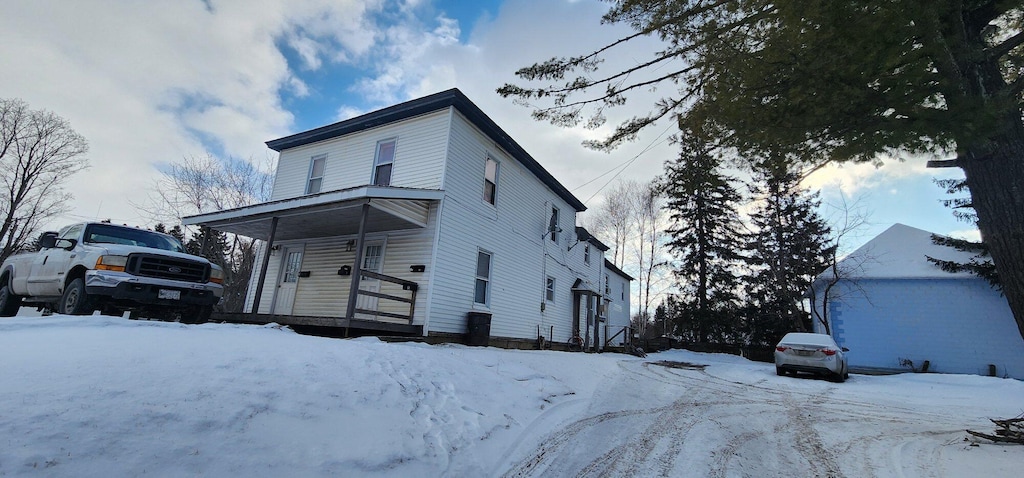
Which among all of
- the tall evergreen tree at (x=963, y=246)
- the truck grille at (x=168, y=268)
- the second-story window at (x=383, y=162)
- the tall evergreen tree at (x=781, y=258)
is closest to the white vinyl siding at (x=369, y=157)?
the second-story window at (x=383, y=162)

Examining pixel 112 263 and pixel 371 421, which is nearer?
pixel 371 421

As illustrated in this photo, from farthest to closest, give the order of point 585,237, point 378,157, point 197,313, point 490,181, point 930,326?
1. point 585,237
2. point 930,326
3. point 490,181
4. point 378,157
5. point 197,313

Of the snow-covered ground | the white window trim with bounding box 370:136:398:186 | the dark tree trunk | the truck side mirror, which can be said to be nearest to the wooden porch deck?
the snow-covered ground

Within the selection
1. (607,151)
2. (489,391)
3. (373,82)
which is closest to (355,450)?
(489,391)

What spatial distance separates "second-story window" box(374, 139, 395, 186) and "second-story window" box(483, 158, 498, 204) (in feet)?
9.06

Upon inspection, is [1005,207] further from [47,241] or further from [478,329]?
[47,241]

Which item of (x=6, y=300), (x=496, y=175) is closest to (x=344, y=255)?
(x=496, y=175)

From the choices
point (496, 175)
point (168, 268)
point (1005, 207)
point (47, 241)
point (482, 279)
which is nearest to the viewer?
point (1005, 207)

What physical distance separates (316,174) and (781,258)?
68.1 feet

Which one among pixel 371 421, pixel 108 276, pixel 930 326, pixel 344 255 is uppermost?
pixel 344 255

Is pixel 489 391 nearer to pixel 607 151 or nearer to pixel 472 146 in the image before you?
pixel 607 151

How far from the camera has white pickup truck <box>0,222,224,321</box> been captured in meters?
6.94

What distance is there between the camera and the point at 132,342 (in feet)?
12.5

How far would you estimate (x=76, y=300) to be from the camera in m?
6.97
